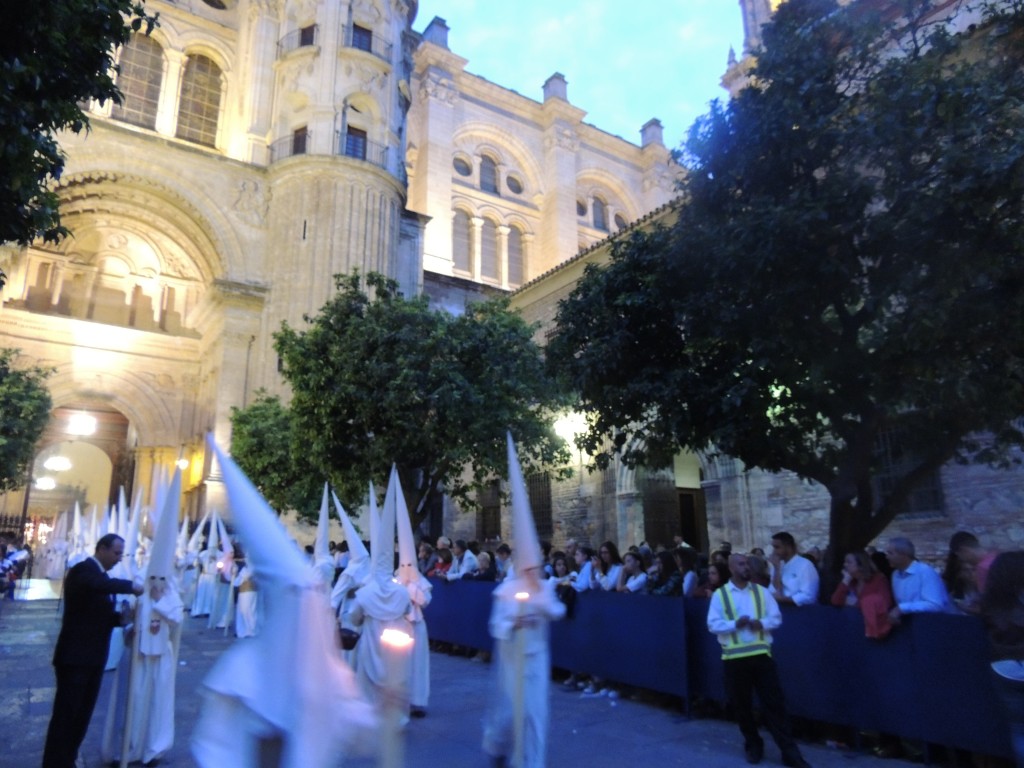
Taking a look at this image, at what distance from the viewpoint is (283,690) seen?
116 inches

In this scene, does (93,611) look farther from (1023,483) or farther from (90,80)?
(1023,483)

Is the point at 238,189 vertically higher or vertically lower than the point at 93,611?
higher

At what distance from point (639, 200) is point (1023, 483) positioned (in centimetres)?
3388

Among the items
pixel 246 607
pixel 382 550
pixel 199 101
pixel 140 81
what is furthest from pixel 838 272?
pixel 140 81

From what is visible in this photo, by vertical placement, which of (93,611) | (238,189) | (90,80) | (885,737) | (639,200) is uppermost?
(639,200)

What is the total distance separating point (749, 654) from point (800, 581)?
144cm

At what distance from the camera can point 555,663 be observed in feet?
32.8

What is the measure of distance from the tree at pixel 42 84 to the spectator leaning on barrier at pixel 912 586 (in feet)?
25.7

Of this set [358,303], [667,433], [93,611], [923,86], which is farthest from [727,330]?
[358,303]

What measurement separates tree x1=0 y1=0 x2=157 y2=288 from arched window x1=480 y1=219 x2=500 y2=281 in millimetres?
29131

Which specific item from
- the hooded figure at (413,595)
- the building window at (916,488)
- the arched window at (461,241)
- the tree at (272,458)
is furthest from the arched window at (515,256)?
the hooded figure at (413,595)

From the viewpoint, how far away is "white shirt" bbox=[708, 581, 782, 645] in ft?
21.1

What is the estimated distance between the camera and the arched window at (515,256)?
36.9 metres

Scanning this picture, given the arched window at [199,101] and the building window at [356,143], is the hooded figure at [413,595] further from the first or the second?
the arched window at [199,101]
